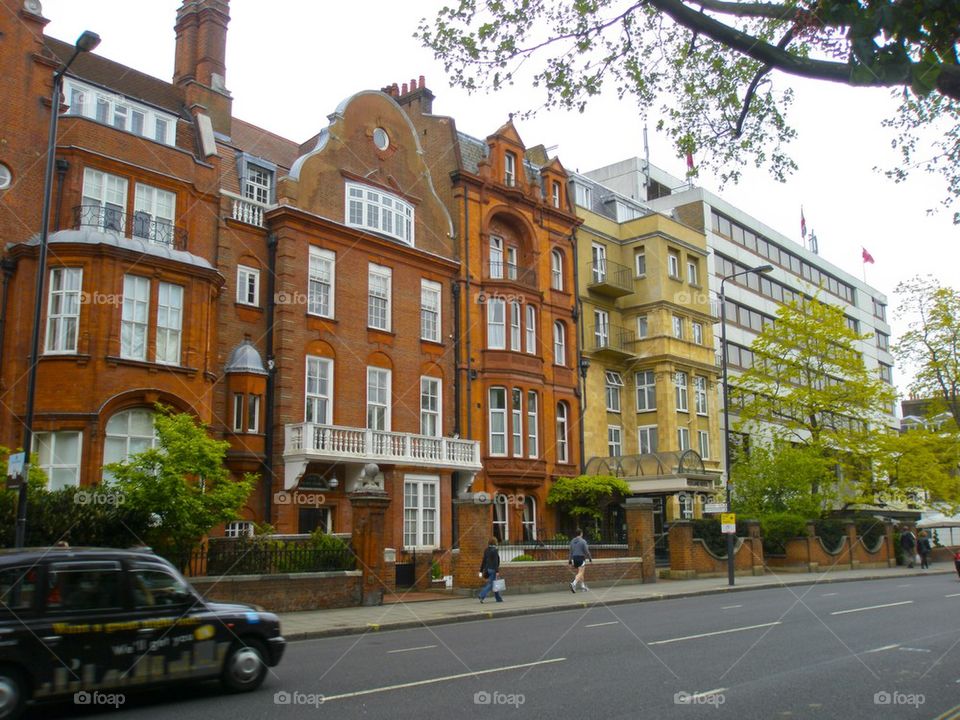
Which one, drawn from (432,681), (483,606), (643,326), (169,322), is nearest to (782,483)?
→ (643,326)

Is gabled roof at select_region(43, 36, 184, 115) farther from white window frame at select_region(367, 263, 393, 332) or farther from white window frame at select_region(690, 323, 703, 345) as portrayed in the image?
white window frame at select_region(690, 323, 703, 345)

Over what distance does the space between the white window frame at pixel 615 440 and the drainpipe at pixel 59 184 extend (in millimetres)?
25387

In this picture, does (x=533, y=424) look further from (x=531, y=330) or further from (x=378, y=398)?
(x=378, y=398)

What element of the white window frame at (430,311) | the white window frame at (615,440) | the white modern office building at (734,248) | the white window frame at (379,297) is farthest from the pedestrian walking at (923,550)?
the white window frame at (379,297)

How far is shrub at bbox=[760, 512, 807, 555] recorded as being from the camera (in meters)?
38.0

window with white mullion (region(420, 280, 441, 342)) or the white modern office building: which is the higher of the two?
the white modern office building

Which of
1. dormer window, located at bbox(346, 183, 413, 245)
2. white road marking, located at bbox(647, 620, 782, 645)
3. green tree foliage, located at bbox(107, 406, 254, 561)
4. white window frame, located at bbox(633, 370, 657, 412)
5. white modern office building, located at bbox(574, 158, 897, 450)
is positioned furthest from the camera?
white modern office building, located at bbox(574, 158, 897, 450)

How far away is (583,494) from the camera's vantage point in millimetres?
35375

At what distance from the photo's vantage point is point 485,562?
22.8m

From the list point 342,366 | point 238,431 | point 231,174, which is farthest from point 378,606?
point 231,174

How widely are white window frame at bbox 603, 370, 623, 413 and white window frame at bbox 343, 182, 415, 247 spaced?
13.5 meters

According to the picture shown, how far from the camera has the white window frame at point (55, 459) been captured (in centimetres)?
2177

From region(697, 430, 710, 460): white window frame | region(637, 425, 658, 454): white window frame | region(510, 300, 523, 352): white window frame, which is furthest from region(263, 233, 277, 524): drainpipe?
region(697, 430, 710, 460): white window frame

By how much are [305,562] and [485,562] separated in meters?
4.69
